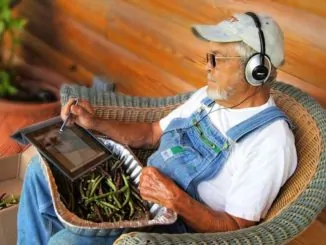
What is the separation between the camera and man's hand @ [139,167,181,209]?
1.36m

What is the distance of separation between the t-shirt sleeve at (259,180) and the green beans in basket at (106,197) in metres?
0.26

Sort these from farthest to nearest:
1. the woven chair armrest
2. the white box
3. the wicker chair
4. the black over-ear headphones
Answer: the white box → the woven chair armrest → the black over-ear headphones → the wicker chair

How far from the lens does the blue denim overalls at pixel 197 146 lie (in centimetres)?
143

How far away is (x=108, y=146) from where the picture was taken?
5.38 feet

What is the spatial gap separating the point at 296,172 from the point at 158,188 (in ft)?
1.26

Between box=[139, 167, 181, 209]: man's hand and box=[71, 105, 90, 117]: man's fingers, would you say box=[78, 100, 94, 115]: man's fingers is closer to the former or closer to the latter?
box=[71, 105, 90, 117]: man's fingers

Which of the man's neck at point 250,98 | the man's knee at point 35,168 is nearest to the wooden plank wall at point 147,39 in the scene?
the man's neck at point 250,98

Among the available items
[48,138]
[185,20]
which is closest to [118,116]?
[48,138]

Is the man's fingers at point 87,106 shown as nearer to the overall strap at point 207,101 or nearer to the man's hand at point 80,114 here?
the man's hand at point 80,114

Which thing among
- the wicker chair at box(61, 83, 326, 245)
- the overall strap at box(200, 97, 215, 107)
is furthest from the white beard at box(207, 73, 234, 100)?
the wicker chair at box(61, 83, 326, 245)

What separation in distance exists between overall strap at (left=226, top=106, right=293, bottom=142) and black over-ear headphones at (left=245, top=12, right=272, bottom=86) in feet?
0.32

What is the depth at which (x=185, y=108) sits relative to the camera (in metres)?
1.67

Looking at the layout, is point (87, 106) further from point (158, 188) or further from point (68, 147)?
point (158, 188)

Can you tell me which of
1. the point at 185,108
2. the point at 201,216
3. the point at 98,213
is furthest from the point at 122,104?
the point at 201,216
